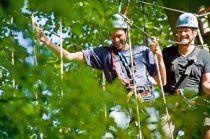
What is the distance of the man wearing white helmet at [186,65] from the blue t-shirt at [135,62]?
152 mm

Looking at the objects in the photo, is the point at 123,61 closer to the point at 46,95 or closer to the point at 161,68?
the point at 161,68

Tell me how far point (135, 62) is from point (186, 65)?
360 mm

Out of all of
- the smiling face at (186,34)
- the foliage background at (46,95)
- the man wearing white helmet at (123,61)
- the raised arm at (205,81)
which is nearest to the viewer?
the foliage background at (46,95)

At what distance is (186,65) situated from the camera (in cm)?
337

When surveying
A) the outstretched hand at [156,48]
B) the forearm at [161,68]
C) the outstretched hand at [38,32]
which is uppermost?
the outstretched hand at [38,32]

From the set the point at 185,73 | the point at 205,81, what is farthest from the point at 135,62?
the point at 205,81

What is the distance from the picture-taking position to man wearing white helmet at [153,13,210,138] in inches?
131

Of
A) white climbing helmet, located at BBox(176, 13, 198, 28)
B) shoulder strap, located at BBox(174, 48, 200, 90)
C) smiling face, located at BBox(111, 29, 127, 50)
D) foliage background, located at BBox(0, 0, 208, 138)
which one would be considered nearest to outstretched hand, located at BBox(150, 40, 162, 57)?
smiling face, located at BBox(111, 29, 127, 50)

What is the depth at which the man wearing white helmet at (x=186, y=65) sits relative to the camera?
333 cm

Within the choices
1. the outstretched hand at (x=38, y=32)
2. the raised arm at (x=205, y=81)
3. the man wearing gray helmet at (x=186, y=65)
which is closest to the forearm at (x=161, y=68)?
the man wearing gray helmet at (x=186, y=65)

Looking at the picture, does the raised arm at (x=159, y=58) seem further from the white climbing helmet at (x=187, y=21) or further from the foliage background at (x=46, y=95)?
the foliage background at (x=46, y=95)

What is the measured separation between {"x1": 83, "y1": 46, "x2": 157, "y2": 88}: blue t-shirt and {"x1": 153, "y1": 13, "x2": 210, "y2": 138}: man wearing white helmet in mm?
152

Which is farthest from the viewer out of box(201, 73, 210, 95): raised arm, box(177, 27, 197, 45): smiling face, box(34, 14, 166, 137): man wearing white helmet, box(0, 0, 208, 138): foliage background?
box(177, 27, 197, 45): smiling face

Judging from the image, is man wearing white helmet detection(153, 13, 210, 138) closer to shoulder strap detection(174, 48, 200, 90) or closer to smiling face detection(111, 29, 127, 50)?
shoulder strap detection(174, 48, 200, 90)
